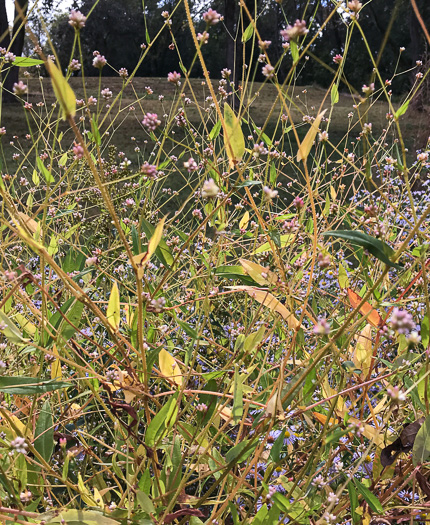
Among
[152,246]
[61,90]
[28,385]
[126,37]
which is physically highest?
[61,90]

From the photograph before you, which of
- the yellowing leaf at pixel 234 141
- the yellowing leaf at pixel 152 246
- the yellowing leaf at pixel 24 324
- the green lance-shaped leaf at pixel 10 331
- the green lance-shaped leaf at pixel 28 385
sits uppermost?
the yellowing leaf at pixel 234 141

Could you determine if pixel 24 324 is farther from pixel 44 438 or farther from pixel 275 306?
pixel 275 306

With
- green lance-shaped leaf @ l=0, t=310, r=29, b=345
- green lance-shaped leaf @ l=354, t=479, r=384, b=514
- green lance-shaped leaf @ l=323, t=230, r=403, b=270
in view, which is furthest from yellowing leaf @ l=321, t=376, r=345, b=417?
green lance-shaped leaf @ l=0, t=310, r=29, b=345

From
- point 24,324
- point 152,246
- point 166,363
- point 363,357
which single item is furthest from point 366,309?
point 24,324

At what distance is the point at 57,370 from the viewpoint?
0.86m

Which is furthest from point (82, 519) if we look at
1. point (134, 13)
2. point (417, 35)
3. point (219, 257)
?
point (134, 13)

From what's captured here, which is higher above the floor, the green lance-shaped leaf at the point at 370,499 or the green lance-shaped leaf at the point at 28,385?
the green lance-shaped leaf at the point at 28,385

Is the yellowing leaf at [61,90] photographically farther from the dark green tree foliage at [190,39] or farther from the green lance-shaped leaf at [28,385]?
the dark green tree foliage at [190,39]

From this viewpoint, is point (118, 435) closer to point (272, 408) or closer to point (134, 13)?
point (272, 408)

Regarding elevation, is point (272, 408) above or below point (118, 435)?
above

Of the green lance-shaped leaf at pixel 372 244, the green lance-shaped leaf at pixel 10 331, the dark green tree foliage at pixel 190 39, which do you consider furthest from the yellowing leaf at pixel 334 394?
the dark green tree foliage at pixel 190 39

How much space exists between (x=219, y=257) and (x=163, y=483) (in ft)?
1.31

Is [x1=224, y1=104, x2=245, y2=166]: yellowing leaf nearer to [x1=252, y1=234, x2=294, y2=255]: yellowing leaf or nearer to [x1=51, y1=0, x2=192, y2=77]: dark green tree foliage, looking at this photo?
[x1=252, y1=234, x2=294, y2=255]: yellowing leaf

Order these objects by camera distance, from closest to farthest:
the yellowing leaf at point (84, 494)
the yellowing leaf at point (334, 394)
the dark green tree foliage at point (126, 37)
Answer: the yellowing leaf at point (84, 494)
the yellowing leaf at point (334, 394)
the dark green tree foliage at point (126, 37)
